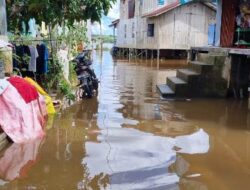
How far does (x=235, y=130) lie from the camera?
7.35 metres

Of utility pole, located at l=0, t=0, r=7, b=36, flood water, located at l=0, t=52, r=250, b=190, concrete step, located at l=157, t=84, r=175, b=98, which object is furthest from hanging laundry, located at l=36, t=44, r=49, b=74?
concrete step, located at l=157, t=84, r=175, b=98

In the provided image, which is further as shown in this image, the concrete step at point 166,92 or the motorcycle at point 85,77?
the concrete step at point 166,92

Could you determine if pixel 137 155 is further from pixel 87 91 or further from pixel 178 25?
pixel 178 25

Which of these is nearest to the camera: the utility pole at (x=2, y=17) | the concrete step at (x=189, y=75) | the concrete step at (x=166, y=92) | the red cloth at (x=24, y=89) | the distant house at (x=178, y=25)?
the red cloth at (x=24, y=89)

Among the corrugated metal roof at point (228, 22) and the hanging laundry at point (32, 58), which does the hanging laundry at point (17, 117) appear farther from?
the corrugated metal roof at point (228, 22)

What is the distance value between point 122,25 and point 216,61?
27.7 meters

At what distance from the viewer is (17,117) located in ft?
20.2

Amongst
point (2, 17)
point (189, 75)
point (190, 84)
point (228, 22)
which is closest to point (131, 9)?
point (228, 22)

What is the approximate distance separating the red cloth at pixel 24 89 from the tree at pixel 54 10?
2.62 m

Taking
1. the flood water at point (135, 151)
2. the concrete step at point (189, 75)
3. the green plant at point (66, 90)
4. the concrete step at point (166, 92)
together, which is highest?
the concrete step at point (189, 75)

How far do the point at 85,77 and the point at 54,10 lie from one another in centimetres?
210

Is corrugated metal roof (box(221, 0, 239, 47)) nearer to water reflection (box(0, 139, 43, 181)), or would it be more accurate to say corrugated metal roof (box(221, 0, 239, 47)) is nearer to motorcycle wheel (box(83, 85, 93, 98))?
motorcycle wheel (box(83, 85, 93, 98))

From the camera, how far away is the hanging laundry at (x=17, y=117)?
19.7 feet

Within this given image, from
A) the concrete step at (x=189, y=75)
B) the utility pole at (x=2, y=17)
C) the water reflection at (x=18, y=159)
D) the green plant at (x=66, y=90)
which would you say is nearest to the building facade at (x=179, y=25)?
the concrete step at (x=189, y=75)
